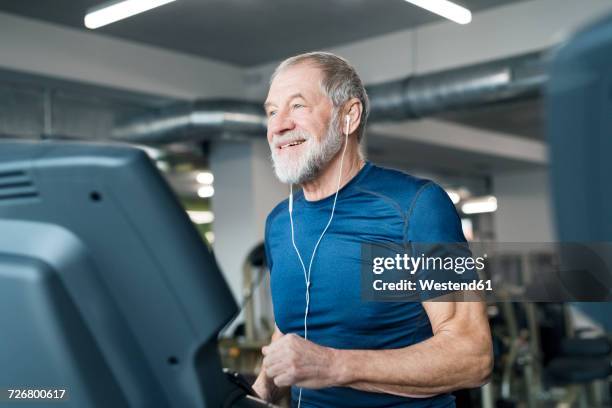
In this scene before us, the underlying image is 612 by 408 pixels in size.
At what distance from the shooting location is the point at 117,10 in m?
4.53

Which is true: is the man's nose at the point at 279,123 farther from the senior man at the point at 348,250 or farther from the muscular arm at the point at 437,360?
the muscular arm at the point at 437,360

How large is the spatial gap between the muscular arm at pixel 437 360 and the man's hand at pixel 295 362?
0.25 feet

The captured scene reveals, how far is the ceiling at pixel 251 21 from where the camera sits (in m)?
5.32

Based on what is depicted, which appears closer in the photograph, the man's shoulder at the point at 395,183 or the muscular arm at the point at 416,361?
the muscular arm at the point at 416,361

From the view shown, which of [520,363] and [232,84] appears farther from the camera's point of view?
[232,84]

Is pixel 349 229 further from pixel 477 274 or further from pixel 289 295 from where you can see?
pixel 477 274

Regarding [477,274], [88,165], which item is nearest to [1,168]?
[88,165]

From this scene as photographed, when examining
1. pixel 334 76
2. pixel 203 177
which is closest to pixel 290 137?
pixel 334 76

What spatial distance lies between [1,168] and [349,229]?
2.65 ft

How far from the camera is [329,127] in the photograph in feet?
4.87

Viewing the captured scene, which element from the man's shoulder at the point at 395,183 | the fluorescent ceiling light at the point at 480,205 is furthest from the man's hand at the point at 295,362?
the fluorescent ceiling light at the point at 480,205

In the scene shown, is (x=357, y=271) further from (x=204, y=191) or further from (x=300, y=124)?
(x=204, y=191)

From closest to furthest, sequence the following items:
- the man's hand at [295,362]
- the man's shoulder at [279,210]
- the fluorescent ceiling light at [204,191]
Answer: the man's hand at [295,362] < the man's shoulder at [279,210] < the fluorescent ceiling light at [204,191]

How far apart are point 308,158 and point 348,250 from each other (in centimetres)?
21
